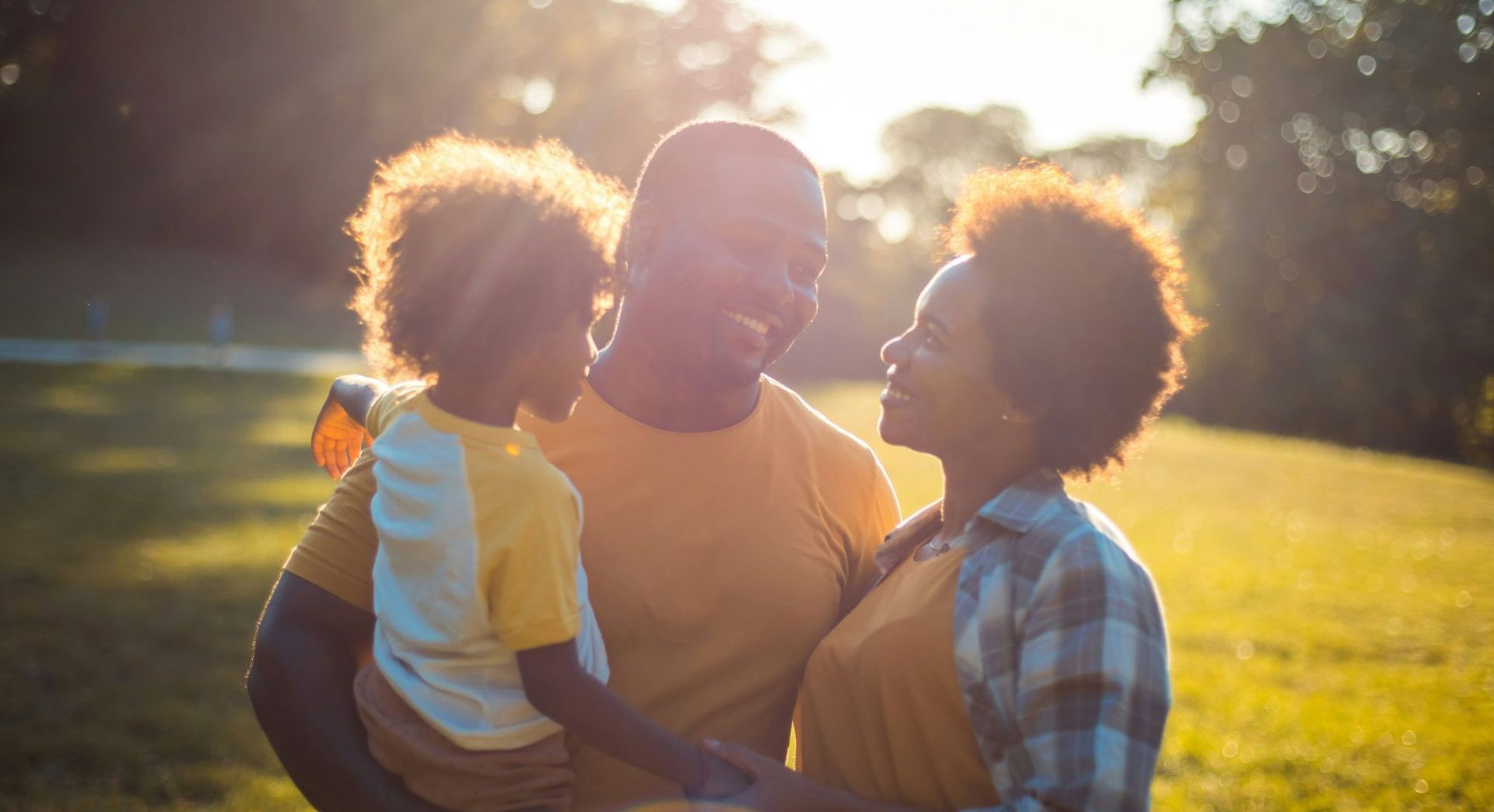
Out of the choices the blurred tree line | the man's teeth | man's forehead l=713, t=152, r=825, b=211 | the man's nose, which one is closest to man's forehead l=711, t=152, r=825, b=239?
man's forehead l=713, t=152, r=825, b=211

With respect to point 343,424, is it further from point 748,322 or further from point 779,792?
point 779,792

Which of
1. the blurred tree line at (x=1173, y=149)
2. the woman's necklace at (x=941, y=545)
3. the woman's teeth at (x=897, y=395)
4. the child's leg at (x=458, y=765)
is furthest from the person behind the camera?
the blurred tree line at (x=1173, y=149)

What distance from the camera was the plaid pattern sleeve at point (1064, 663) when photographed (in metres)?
2.01

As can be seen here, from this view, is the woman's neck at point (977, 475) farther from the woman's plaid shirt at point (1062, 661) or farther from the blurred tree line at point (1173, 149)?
the blurred tree line at point (1173, 149)

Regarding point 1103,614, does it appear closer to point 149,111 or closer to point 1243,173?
point 149,111

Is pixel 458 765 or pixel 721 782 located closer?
pixel 458 765

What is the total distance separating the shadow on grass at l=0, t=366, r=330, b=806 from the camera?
5.93 m

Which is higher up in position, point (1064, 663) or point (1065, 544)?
point (1065, 544)

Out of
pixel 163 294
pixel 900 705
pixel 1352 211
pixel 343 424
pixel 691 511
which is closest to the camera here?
pixel 900 705

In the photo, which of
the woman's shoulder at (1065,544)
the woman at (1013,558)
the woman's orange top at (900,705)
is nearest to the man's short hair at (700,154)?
the woman at (1013,558)

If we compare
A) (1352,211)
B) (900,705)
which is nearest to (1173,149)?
(1352,211)

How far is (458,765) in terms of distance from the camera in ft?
7.21

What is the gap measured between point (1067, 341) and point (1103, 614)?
0.64m

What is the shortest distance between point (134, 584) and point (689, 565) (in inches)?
288
